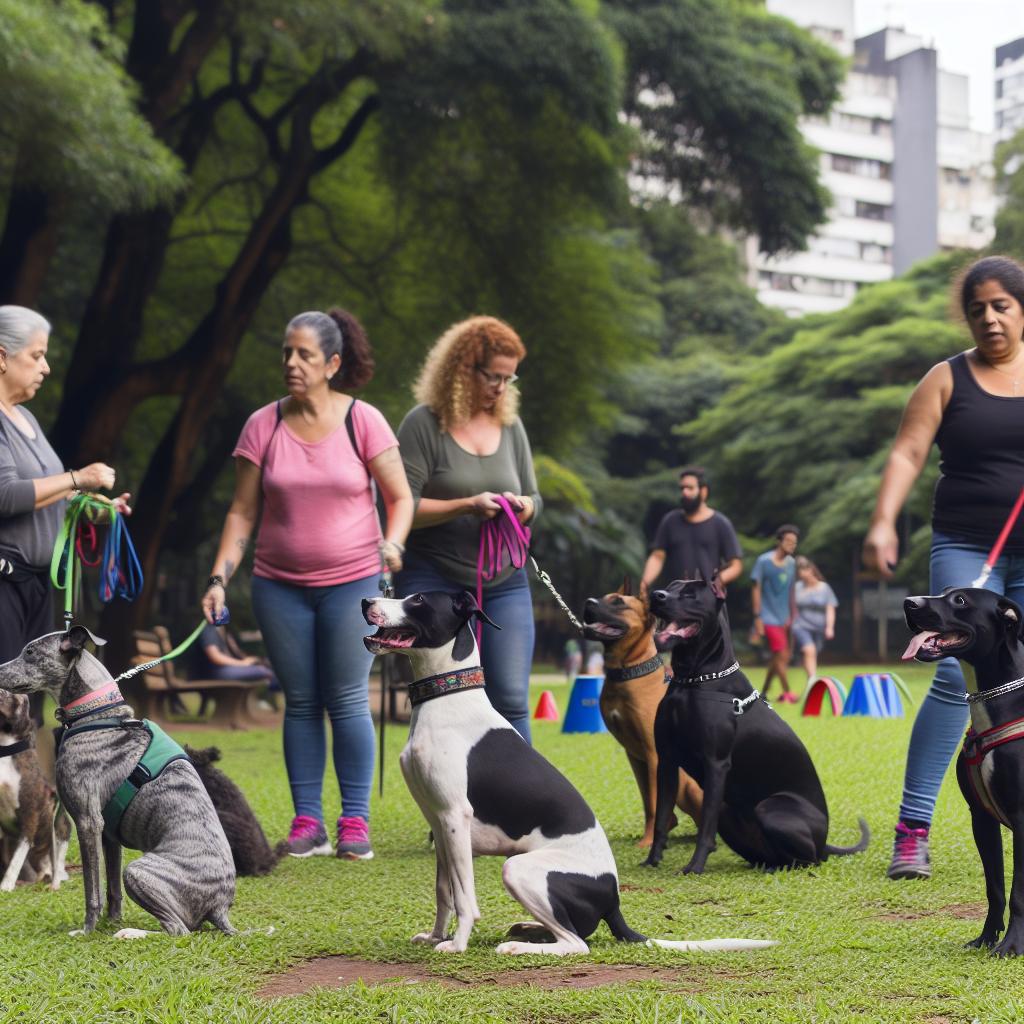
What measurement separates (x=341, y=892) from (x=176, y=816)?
3.72ft

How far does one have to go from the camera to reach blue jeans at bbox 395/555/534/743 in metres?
6.71

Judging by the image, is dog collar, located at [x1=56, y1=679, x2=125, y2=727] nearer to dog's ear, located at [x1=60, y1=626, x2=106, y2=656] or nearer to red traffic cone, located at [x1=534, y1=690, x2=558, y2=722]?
dog's ear, located at [x1=60, y1=626, x2=106, y2=656]

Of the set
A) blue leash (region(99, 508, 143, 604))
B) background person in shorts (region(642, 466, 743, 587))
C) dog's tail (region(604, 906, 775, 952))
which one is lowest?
dog's tail (region(604, 906, 775, 952))

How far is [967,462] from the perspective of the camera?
5.62 m

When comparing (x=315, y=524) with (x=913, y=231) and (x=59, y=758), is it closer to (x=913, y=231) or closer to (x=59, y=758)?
(x=59, y=758)

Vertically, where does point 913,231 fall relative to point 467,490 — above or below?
above

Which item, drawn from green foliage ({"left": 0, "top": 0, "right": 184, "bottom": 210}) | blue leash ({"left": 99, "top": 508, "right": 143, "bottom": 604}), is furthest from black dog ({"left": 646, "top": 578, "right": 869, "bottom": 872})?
green foliage ({"left": 0, "top": 0, "right": 184, "bottom": 210})

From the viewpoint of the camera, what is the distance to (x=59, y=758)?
189 inches

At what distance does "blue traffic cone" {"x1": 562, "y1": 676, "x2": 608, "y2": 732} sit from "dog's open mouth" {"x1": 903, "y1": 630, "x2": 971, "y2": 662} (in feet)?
30.3

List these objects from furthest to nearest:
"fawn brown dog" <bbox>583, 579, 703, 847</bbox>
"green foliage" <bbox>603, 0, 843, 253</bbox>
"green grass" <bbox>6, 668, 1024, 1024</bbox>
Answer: "green foliage" <bbox>603, 0, 843, 253</bbox> < "fawn brown dog" <bbox>583, 579, 703, 847</bbox> < "green grass" <bbox>6, 668, 1024, 1024</bbox>

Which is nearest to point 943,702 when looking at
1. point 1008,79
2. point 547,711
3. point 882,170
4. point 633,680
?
point 633,680

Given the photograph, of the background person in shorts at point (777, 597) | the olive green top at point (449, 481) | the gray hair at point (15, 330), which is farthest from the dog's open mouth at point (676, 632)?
the background person in shorts at point (777, 597)

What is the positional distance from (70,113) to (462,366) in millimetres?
6011

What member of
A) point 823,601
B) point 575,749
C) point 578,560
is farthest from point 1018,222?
point 575,749
